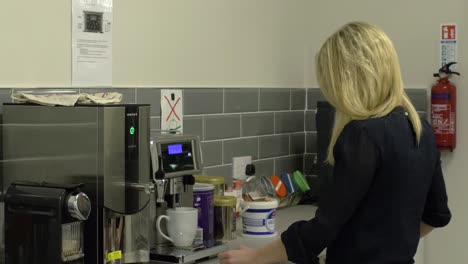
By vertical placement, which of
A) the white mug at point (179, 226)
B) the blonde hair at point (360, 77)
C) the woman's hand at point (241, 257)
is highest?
the blonde hair at point (360, 77)

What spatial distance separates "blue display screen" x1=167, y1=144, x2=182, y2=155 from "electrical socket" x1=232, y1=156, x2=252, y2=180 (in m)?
0.85

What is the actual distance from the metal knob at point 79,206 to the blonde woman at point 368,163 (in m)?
0.54

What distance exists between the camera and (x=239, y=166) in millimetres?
3281

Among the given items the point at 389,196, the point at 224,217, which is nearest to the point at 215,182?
the point at 224,217

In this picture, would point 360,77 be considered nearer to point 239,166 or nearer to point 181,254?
point 181,254

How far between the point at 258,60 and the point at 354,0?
63 centimetres

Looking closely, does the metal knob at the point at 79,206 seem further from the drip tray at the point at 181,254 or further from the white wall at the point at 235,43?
the white wall at the point at 235,43

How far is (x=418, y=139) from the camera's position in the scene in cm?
197

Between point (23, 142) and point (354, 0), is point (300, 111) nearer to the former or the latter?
point (354, 0)

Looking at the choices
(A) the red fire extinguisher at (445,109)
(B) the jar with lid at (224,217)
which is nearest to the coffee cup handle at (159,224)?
(B) the jar with lid at (224,217)

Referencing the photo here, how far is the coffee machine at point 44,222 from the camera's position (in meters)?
1.82

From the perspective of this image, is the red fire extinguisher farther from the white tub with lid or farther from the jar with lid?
the jar with lid

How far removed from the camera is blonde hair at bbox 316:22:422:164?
1939mm

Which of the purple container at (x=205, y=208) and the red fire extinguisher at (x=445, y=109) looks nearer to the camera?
the purple container at (x=205, y=208)
